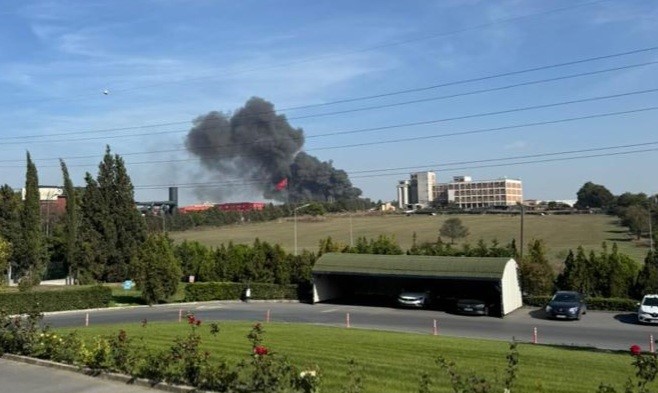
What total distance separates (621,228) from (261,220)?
2766 inches

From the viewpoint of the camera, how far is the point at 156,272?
143 ft

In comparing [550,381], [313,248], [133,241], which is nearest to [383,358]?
[550,381]

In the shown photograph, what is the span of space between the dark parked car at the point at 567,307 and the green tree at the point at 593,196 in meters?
123

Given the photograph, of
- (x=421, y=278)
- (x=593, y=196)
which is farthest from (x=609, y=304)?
(x=593, y=196)

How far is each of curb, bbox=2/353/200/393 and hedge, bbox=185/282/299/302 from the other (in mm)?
31014

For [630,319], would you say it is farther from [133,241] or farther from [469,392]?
[133,241]

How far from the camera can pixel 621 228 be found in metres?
91.5

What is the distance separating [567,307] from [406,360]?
892 inches

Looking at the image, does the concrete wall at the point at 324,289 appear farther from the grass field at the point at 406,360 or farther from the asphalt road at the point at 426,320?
the grass field at the point at 406,360

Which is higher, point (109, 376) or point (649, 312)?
point (109, 376)

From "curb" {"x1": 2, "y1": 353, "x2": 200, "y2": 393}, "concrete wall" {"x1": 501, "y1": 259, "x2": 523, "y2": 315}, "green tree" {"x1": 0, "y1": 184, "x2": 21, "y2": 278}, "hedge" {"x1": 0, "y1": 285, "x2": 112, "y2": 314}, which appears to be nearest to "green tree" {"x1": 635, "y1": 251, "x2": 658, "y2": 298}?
"concrete wall" {"x1": 501, "y1": 259, "x2": 523, "y2": 315}

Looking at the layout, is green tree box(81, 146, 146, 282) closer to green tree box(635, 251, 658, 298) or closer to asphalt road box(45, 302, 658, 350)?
asphalt road box(45, 302, 658, 350)

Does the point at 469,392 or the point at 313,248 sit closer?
the point at 469,392

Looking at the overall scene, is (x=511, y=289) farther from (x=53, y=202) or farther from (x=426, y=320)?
(x=53, y=202)
